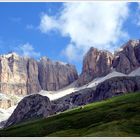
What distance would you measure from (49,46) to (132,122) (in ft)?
83.3

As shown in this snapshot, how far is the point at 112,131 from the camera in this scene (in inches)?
3159

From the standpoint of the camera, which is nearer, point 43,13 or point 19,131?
point 43,13

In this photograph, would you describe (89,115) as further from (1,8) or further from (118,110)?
(1,8)

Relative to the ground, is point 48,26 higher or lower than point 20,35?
higher

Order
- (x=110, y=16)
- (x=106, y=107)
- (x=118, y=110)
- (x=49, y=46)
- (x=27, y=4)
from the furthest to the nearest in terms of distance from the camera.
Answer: (x=106, y=107) < (x=118, y=110) < (x=110, y=16) < (x=49, y=46) < (x=27, y=4)

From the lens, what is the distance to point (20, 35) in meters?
77.8

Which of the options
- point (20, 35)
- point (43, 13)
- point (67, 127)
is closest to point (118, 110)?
point (67, 127)

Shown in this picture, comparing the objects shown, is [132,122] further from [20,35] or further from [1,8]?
[1,8]

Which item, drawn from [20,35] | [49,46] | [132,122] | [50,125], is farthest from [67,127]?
[20,35]

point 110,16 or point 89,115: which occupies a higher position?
point 110,16

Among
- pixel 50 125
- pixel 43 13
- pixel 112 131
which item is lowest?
pixel 112 131

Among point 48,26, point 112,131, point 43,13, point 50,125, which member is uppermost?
point 48,26

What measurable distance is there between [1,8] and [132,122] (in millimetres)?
41719

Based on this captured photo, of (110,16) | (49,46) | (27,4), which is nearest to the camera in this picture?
(27,4)
